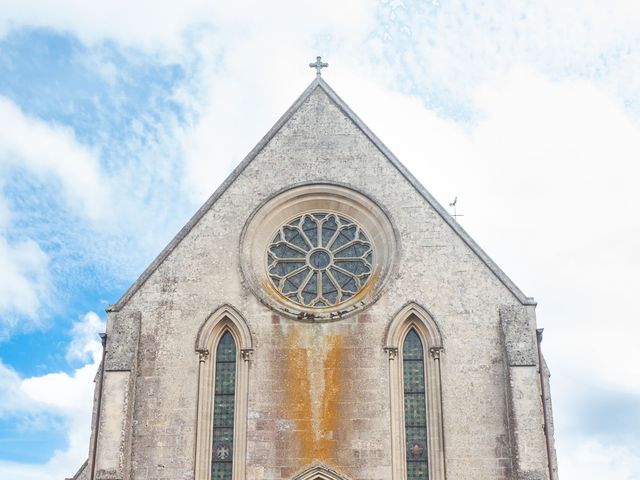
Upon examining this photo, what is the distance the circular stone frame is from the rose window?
17 cm

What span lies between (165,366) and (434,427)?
6593mm

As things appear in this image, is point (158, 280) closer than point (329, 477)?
No

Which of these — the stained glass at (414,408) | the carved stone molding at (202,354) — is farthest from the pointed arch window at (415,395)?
the carved stone molding at (202,354)

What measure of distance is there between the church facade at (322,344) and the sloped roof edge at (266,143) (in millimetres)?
52

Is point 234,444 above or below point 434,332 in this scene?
below

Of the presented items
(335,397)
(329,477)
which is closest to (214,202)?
(335,397)

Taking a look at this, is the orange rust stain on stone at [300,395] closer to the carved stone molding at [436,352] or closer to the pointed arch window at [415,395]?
the pointed arch window at [415,395]

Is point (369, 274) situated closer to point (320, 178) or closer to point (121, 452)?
point (320, 178)

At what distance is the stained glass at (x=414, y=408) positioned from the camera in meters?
19.4

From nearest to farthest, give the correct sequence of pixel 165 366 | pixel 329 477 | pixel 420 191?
1. pixel 329 477
2. pixel 165 366
3. pixel 420 191

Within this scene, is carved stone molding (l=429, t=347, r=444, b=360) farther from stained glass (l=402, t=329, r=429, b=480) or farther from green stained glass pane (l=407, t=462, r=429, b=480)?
green stained glass pane (l=407, t=462, r=429, b=480)

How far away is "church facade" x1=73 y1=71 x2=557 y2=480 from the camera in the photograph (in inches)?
765

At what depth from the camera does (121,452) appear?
1938 centimetres

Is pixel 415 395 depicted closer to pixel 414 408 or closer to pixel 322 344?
pixel 414 408
